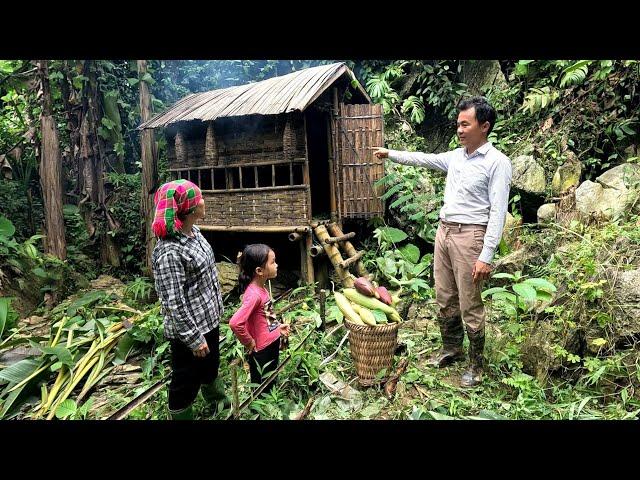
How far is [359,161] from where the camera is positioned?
6.42 metres

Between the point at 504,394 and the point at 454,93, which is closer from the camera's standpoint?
the point at 504,394

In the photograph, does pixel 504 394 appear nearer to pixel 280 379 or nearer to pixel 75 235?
pixel 280 379

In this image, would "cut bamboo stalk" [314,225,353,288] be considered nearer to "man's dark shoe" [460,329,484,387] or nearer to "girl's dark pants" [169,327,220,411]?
"man's dark shoe" [460,329,484,387]

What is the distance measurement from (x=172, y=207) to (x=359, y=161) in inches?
178

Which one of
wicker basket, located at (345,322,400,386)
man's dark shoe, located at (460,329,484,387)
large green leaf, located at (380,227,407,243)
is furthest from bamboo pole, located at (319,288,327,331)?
large green leaf, located at (380,227,407,243)

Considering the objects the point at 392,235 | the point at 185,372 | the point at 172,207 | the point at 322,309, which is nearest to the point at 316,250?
the point at 392,235

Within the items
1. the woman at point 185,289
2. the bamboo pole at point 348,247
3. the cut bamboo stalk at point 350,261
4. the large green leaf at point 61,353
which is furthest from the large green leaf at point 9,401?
the bamboo pole at point 348,247

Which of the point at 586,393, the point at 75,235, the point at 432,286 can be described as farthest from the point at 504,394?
the point at 75,235

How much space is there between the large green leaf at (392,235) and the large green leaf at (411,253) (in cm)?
17

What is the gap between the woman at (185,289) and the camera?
2.31m

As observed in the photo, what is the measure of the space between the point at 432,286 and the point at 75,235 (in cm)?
722

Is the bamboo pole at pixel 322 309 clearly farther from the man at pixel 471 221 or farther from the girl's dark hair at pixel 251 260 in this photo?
the girl's dark hair at pixel 251 260
